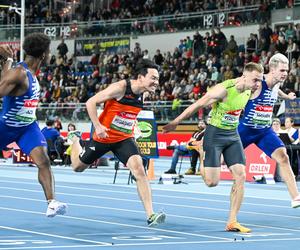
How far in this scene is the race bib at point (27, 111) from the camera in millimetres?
9922

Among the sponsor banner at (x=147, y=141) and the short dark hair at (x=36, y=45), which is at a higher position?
the short dark hair at (x=36, y=45)

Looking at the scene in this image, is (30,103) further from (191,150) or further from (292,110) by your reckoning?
(292,110)

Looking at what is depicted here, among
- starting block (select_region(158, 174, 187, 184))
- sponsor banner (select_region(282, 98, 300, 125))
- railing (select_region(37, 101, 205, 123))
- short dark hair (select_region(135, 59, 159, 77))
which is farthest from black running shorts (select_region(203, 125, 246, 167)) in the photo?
railing (select_region(37, 101, 205, 123))

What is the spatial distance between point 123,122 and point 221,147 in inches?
49.7

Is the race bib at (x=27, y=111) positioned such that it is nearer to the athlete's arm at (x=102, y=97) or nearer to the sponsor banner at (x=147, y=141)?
the athlete's arm at (x=102, y=97)

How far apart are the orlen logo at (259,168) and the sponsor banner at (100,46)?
Result: 25.7m

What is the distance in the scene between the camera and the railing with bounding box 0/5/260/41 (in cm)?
4006

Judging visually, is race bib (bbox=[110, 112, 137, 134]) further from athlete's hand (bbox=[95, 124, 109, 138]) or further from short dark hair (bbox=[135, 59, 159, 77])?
short dark hair (bbox=[135, 59, 159, 77])

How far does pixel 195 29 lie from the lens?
140ft

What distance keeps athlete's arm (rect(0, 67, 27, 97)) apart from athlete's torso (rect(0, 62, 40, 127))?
0.14 metres

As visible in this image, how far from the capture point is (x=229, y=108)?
35.6ft

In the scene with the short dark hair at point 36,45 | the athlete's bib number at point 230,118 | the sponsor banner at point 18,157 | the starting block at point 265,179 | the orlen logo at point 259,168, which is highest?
the short dark hair at point 36,45

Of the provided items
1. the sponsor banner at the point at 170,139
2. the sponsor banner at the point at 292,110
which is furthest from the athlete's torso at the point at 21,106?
the sponsor banner at the point at 170,139

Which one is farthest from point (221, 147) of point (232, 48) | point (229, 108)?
point (232, 48)
